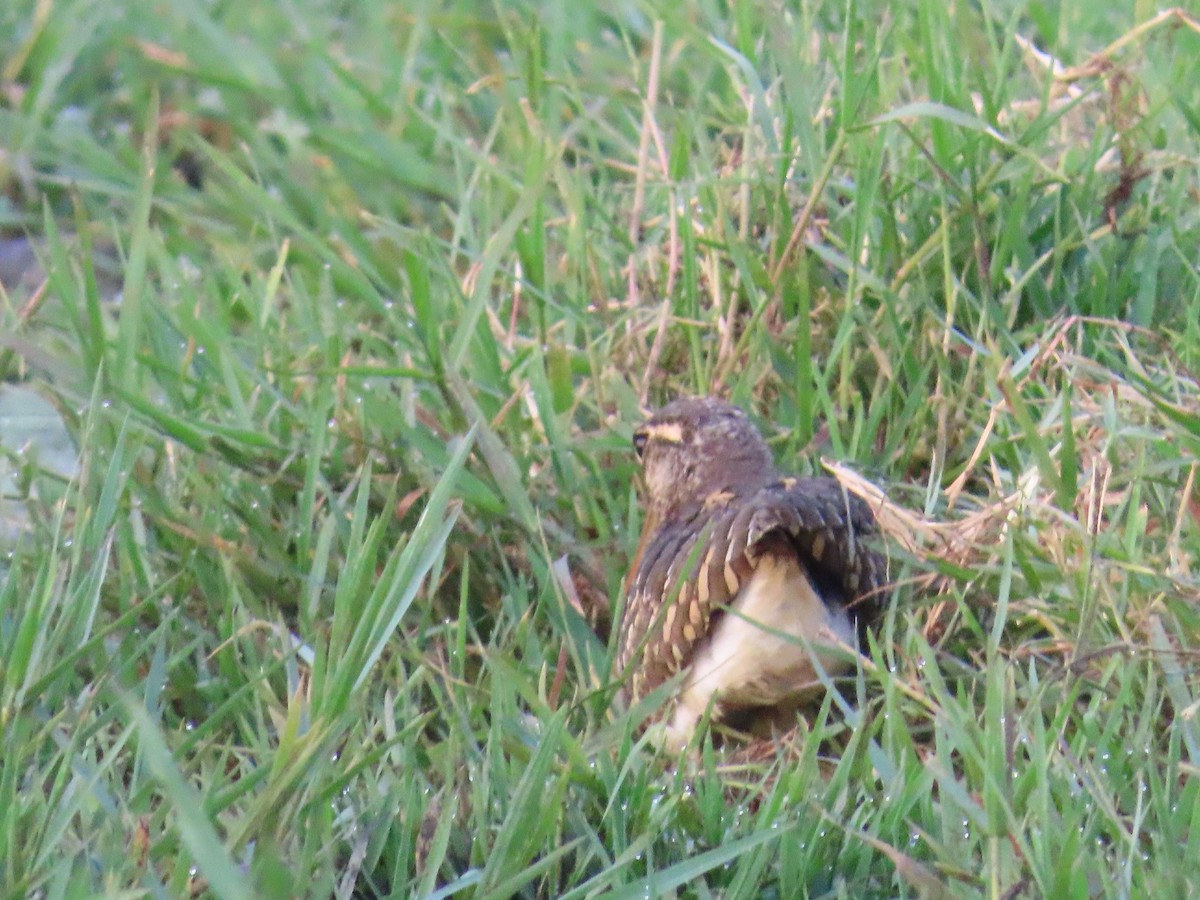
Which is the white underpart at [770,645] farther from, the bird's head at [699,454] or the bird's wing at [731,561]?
the bird's head at [699,454]

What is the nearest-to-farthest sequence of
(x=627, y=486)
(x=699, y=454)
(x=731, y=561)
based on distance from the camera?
(x=731, y=561) → (x=699, y=454) → (x=627, y=486)

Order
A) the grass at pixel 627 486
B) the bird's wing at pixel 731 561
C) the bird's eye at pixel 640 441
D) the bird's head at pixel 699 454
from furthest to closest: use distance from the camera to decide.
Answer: the bird's eye at pixel 640 441 → the bird's head at pixel 699 454 → the bird's wing at pixel 731 561 → the grass at pixel 627 486

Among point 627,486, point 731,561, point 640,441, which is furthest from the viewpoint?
point 627,486

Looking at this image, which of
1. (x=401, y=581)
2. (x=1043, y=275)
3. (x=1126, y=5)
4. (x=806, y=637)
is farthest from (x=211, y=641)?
(x=1126, y=5)

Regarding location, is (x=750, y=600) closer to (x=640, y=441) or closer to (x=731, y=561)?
(x=731, y=561)

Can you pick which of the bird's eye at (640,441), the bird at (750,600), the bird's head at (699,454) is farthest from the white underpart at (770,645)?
the bird's eye at (640,441)

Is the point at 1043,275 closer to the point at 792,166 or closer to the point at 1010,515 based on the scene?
the point at 792,166

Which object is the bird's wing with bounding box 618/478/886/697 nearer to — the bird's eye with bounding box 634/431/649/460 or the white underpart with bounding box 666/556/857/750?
the white underpart with bounding box 666/556/857/750

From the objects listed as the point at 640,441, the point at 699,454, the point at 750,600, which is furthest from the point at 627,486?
the point at 750,600

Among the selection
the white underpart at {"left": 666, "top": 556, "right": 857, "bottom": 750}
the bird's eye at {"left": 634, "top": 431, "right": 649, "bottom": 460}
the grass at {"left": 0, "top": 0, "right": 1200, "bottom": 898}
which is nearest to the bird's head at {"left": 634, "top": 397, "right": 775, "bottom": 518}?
the bird's eye at {"left": 634, "top": 431, "right": 649, "bottom": 460}
